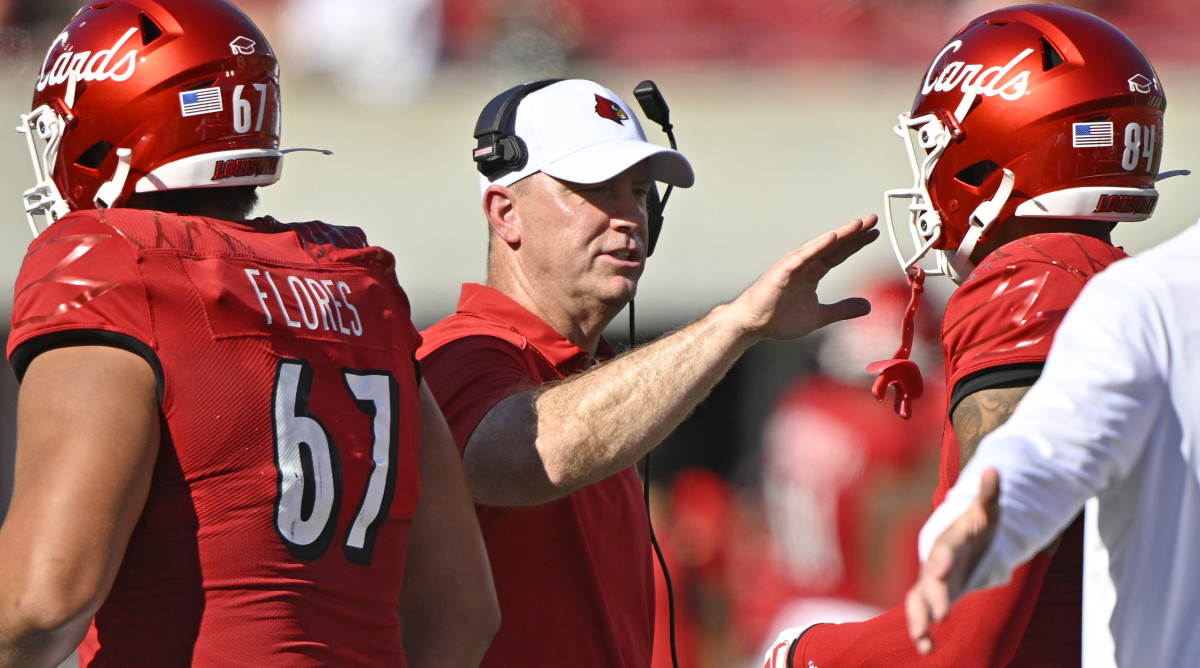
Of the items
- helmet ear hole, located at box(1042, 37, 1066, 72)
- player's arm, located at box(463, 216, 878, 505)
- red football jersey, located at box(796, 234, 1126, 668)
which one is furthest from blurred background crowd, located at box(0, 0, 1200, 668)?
red football jersey, located at box(796, 234, 1126, 668)

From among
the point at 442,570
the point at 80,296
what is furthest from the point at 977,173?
the point at 80,296

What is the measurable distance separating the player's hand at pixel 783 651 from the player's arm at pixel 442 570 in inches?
25.8

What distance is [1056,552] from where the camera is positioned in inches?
90.6

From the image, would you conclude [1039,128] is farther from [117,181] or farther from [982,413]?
[117,181]

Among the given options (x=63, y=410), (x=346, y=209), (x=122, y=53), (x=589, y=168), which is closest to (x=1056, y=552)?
(x=589, y=168)

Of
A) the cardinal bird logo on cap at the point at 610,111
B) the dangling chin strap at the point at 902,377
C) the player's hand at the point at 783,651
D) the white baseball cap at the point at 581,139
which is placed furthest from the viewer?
the cardinal bird logo on cap at the point at 610,111

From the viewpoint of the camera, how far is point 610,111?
311 cm

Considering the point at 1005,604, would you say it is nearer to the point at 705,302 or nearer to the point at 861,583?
the point at 861,583

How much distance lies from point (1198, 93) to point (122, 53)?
9982 mm

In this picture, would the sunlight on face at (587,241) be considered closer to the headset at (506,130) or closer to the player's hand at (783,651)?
the headset at (506,130)

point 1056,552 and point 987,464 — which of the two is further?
point 1056,552

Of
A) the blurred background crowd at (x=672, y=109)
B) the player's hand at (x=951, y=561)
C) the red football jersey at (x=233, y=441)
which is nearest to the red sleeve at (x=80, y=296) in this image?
the red football jersey at (x=233, y=441)

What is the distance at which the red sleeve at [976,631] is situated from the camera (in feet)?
7.51

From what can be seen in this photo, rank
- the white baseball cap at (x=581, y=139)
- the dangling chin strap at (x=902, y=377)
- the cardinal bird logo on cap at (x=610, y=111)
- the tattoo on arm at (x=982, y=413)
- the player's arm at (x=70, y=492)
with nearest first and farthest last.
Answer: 1. the player's arm at (x=70, y=492)
2. the tattoo on arm at (x=982, y=413)
3. the dangling chin strap at (x=902, y=377)
4. the white baseball cap at (x=581, y=139)
5. the cardinal bird logo on cap at (x=610, y=111)
